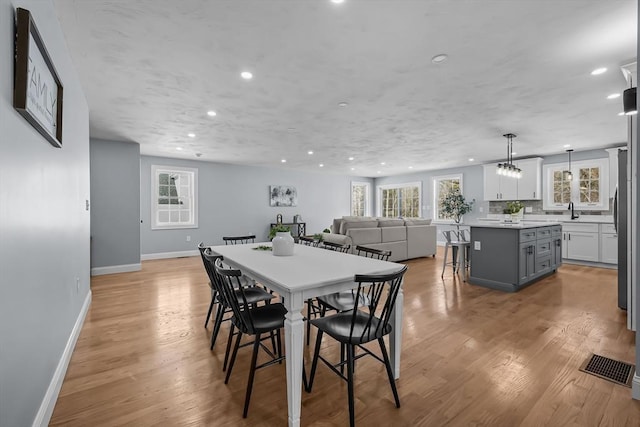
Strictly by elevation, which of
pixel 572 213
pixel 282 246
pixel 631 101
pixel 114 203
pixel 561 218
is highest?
pixel 631 101

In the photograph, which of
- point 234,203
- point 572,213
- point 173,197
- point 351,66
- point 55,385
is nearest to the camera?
point 55,385

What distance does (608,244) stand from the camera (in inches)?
225

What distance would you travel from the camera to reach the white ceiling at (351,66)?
198cm

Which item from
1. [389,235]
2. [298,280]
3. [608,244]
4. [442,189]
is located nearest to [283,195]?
[389,235]

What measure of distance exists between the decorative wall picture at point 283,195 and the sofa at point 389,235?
3300 mm

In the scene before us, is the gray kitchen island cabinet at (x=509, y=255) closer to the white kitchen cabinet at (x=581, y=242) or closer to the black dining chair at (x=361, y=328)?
the white kitchen cabinet at (x=581, y=242)

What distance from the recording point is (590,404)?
184 cm

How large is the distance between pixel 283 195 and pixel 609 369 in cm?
787

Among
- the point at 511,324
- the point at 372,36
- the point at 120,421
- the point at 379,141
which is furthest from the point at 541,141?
the point at 120,421

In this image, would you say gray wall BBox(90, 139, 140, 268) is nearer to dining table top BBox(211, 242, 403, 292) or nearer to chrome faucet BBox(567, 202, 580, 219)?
dining table top BBox(211, 242, 403, 292)

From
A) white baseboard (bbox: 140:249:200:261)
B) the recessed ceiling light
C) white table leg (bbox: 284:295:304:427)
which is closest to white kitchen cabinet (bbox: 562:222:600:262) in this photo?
the recessed ceiling light

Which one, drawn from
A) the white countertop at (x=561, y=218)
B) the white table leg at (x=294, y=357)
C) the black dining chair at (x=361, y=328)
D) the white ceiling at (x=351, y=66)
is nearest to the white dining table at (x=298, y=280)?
the white table leg at (x=294, y=357)

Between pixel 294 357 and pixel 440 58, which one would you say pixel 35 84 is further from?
pixel 440 58

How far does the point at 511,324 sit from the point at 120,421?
3.46 meters
